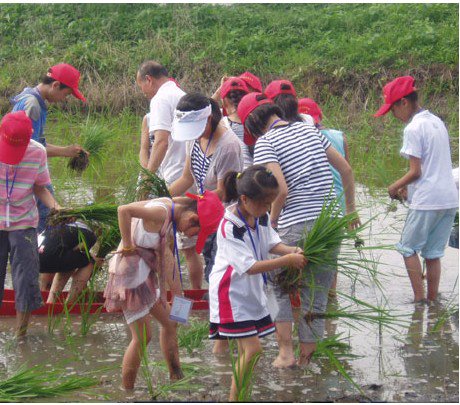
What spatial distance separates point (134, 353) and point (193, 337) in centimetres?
86

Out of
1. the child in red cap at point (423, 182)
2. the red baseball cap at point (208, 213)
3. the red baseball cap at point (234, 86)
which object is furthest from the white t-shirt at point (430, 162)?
the red baseball cap at point (208, 213)

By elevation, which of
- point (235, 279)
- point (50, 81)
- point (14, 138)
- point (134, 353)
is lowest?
point (134, 353)

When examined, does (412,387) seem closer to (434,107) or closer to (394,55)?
(434,107)

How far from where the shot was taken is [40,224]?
6871 millimetres

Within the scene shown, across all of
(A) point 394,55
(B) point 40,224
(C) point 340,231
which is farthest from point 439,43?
(C) point 340,231

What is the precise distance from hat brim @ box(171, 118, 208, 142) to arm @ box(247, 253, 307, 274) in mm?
1228

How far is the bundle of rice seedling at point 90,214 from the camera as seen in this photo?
5938 millimetres

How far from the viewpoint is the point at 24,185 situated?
589cm

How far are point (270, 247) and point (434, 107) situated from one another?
897cm

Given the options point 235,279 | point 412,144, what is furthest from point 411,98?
point 235,279

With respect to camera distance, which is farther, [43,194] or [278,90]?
[278,90]

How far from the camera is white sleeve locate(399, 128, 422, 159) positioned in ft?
21.4

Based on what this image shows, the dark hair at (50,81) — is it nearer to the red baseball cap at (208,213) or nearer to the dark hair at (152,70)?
the dark hair at (152,70)

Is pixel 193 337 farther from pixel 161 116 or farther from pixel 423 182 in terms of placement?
pixel 423 182
